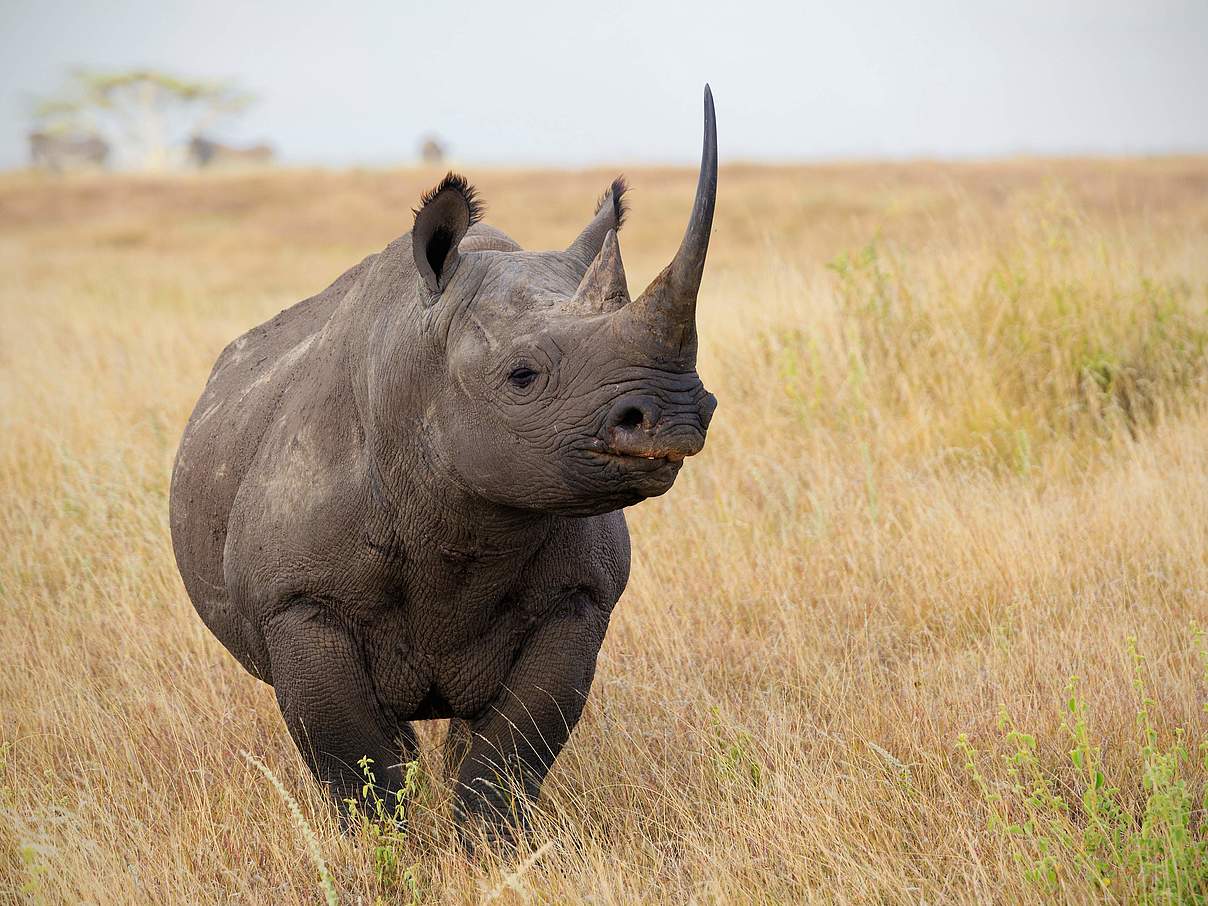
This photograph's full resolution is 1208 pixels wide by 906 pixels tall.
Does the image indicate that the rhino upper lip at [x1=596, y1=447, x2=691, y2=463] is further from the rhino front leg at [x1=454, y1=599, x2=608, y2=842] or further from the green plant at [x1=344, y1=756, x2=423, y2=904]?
the green plant at [x1=344, y1=756, x2=423, y2=904]

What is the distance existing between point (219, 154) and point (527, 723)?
57778mm

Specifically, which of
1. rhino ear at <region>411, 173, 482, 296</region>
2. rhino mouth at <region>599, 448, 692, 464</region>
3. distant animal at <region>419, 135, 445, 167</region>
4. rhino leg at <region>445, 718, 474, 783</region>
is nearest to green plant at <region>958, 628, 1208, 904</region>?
rhino mouth at <region>599, 448, 692, 464</region>

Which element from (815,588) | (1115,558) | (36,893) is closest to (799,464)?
(815,588)

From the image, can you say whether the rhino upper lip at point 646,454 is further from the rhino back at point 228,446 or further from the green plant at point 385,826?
the rhino back at point 228,446

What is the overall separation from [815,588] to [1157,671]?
5.11 ft

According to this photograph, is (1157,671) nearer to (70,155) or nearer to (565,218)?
(565,218)

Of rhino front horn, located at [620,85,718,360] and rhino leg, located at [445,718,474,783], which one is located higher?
rhino front horn, located at [620,85,718,360]

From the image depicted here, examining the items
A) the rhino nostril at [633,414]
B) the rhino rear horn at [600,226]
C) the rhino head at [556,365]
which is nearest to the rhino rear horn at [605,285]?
the rhino head at [556,365]

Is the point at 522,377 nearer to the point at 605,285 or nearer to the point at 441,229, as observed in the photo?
the point at 605,285

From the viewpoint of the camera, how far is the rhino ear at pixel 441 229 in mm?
3109

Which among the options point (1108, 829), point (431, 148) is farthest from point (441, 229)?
point (431, 148)

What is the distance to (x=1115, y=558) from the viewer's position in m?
5.42

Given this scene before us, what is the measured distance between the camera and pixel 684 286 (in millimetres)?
2592

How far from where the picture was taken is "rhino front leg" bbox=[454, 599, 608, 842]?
139 inches
